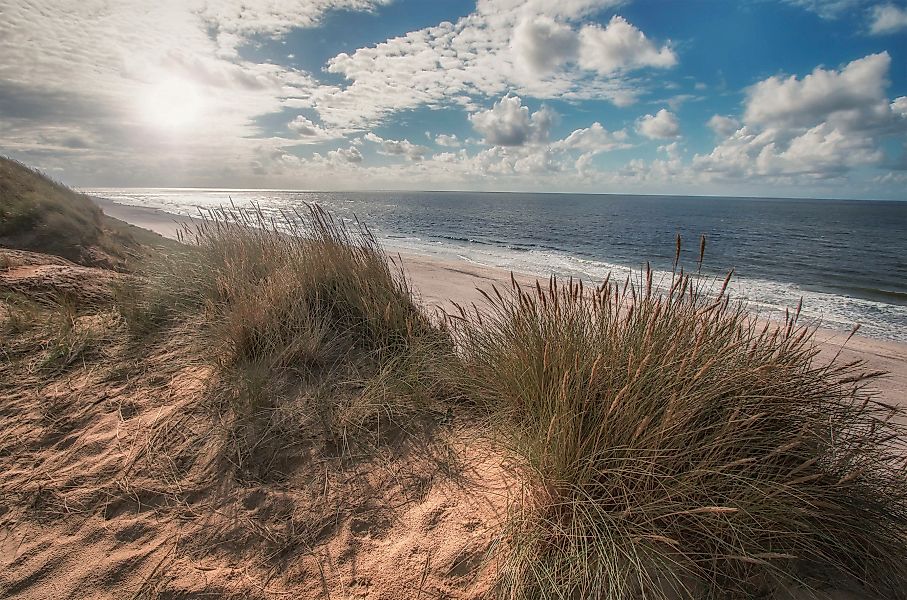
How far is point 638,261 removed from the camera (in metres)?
25.5

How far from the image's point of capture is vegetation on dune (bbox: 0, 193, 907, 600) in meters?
1.95

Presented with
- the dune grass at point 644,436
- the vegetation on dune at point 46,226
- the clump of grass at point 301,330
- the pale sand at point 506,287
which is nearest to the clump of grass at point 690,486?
the dune grass at point 644,436

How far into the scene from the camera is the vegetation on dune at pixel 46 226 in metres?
8.52

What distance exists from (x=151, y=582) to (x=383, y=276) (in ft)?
10.7

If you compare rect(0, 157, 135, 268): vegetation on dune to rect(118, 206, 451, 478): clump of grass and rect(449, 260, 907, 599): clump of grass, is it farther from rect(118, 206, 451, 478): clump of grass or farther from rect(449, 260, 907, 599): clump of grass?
rect(449, 260, 907, 599): clump of grass

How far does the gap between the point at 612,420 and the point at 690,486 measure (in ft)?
1.42

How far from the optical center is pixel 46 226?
9000mm

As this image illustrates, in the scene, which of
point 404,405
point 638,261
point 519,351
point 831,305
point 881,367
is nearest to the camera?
point 519,351

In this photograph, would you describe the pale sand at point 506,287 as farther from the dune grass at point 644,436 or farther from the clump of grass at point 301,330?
the clump of grass at point 301,330

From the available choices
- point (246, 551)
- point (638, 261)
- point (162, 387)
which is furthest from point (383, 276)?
point (638, 261)

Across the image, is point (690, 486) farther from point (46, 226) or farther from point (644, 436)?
point (46, 226)

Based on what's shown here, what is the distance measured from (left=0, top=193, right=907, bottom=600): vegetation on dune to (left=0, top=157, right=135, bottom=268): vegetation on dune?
19.1 feet

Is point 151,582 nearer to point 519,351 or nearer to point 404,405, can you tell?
point 404,405

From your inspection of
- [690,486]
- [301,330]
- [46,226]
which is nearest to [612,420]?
[690,486]
